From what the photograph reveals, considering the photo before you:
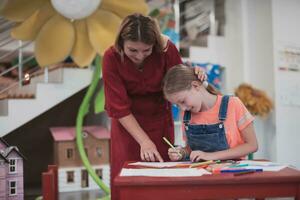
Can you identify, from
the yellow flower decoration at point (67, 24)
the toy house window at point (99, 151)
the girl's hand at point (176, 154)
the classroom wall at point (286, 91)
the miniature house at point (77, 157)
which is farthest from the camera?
the classroom wall at point (286, 91)

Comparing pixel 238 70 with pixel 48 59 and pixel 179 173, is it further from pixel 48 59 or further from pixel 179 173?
pixel 179 173

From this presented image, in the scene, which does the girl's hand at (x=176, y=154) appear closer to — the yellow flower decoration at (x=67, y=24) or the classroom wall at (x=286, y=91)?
the yellow flower decoration at (x=67, y=24)

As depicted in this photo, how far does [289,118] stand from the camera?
3.60 m

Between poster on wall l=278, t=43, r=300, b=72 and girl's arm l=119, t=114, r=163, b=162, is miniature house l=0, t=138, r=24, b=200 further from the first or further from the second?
Result: poster on wall l=278, t=43, r=300, b=72

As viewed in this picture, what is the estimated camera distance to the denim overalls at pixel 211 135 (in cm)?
139

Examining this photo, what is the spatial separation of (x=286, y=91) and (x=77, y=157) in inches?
74.9

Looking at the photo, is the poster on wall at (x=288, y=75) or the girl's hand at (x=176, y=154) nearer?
the girl's hand at (x=176, y=154)

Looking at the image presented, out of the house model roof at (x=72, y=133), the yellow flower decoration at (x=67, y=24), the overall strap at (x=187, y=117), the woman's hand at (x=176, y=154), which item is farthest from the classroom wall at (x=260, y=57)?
the woman's hand at (x=176, y=154)

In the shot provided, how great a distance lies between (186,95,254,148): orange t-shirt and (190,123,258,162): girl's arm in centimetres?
2

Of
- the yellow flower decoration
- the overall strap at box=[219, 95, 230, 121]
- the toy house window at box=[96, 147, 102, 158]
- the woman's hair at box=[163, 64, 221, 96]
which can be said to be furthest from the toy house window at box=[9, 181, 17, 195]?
the toy house window at box=[96, 147, 102, 158]

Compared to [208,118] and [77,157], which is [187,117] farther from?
[77,157]

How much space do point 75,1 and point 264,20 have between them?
2.15 metres

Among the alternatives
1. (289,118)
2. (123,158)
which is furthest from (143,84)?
(289,118)

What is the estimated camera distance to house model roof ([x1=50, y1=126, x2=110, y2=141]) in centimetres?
310
